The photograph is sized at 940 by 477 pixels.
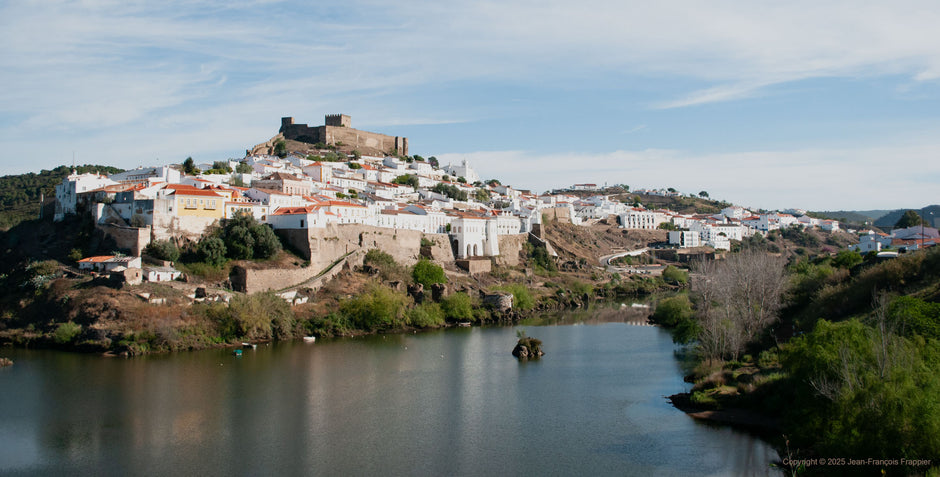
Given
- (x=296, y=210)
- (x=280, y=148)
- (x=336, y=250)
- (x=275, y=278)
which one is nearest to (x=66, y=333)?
(x=275, y=278)

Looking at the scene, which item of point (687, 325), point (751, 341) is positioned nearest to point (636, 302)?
point (687, 325)

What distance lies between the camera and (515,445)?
16.8 metres

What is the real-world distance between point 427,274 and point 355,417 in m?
20.1

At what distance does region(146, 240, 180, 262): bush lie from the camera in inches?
1216

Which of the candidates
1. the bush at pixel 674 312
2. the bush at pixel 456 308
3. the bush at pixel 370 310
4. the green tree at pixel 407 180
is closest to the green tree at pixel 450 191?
the green tree at pixel 407 180

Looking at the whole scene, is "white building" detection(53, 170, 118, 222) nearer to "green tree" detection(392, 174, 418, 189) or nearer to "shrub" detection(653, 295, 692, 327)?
Answer: "green tree" detection(392, 174, 418, 189)

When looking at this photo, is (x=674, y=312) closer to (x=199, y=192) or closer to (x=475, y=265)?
(x=475, y=265)

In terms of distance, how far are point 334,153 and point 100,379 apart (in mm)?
44498

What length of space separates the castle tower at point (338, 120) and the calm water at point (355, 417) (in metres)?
48.1

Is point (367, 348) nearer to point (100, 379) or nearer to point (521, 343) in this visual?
point (521, 343)

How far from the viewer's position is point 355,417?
18891 millimetres

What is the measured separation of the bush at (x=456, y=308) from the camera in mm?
36812

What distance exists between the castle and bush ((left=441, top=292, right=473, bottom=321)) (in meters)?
36.0

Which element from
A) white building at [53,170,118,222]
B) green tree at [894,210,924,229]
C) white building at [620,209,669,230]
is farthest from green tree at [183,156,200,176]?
green tree at [894,210,924,229]
